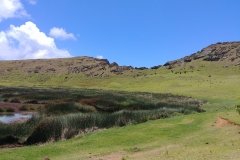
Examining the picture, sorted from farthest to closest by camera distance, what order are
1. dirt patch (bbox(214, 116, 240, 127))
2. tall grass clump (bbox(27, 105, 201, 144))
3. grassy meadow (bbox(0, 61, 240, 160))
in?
dirt patch (bbox(214, 116, 240, 127)) < tall grass clump (bbox(27, 105, 201, 144)) < grassy meadow (bbox(0, 61, 240, 160))

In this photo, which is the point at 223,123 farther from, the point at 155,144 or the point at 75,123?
the point at 75,123

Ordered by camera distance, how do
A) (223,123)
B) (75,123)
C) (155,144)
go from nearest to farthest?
(155,144) < (223,123) < (75,123)

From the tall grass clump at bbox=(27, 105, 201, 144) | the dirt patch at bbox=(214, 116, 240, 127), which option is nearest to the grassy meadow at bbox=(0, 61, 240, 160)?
the dirt patch at bbox=(214, 116, 240, 127)

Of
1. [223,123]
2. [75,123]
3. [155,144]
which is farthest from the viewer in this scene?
[75,123]

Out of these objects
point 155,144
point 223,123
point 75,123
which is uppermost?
point 75,123

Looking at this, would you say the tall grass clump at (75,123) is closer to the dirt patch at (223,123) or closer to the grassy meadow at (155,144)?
the grassy meadow at (155,144)

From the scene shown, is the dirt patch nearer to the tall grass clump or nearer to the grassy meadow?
the grassy meadow

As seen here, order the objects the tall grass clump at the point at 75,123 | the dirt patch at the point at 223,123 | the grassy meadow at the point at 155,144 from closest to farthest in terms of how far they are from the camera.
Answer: the grassy meadow at the point at 155,144
the tall grass clump at the point at 75,123
the dirt patch at the point at 223,123

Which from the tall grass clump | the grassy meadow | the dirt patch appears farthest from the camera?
the dirt patch

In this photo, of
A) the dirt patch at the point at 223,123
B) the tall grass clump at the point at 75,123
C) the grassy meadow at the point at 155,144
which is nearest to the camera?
the grassy meadow at the point at 155,144

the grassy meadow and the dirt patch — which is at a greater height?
the dirt patch

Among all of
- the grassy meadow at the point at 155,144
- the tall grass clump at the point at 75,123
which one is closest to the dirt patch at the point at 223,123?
the grassy meadow at the point at 155,144

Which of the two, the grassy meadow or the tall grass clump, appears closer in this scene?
A: the grassy meadow

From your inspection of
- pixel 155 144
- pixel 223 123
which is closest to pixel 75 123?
pixel 155 144
